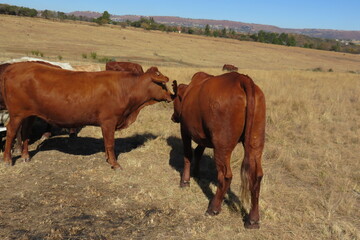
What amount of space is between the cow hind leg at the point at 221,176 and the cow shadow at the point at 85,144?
2.62 meters

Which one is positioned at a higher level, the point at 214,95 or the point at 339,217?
the point at 214,95

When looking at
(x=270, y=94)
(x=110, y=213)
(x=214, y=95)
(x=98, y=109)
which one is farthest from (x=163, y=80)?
(x=270, y=94)

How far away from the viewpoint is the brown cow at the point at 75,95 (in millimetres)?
4973

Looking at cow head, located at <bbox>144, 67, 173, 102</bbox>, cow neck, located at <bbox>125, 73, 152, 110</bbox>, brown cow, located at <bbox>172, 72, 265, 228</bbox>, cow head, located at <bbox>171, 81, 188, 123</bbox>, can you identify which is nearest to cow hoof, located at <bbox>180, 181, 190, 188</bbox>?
brown cow, located at <bbox>172, 72, 265, 228</bbox>

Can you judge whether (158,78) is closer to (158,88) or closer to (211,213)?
(158,88)

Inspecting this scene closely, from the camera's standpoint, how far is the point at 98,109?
513cm

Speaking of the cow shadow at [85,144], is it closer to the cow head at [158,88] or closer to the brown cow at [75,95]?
the brown cow at [75,95]

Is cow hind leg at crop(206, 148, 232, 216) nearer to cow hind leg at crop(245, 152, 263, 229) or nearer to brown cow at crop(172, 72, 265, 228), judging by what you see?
brown cow at crop(172, 72, 265, 228)

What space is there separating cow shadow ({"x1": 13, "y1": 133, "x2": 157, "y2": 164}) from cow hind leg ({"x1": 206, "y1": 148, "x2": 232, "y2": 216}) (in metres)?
2.62

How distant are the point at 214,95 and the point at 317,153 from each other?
377 cm

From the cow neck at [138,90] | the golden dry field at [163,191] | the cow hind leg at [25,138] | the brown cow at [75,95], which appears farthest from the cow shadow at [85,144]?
the cow neck at [138,90]

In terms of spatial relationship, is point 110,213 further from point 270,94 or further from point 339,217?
point 270,94

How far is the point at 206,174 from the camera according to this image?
217 inches

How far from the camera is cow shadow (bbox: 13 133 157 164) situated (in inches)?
244
